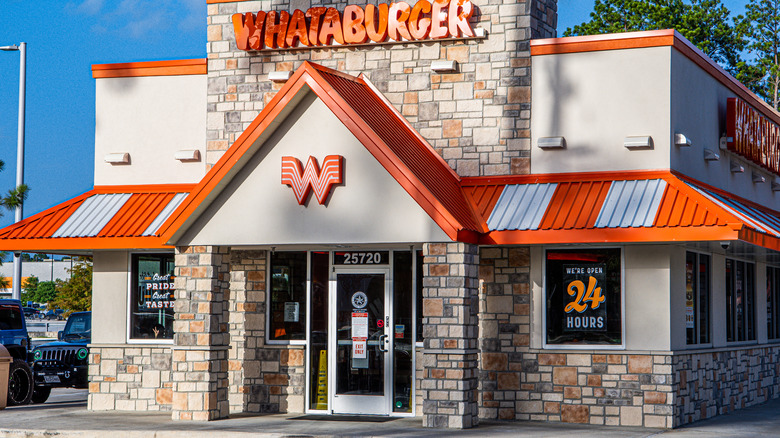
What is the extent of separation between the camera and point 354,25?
16109mm

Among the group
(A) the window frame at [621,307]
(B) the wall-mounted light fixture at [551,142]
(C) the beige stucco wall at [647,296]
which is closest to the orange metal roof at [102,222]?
(A) the window frame at [621,307]

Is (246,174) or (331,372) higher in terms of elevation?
(246,174)

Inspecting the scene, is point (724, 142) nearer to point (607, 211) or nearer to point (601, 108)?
point (601, 108)

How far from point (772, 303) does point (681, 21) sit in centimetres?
2574

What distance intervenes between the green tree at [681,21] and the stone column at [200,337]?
31.9 m

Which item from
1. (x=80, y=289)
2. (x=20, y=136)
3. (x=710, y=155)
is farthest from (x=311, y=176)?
(x=80, y=289)

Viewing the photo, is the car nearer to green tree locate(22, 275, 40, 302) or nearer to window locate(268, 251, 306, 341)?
window locate(268, 251, 306, 341)

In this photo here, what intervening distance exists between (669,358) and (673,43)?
4.55 meters

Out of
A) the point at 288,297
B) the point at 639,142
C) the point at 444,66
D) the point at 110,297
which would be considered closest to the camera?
the point at 639,142

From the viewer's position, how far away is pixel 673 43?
47.3ft

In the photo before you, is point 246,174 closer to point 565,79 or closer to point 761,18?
point 565,79

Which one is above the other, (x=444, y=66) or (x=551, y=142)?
(x=444, y=66)

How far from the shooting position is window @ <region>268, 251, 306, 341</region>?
16.2 meters

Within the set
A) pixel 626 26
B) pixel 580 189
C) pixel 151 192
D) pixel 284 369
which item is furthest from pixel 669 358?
pixel 626 26
